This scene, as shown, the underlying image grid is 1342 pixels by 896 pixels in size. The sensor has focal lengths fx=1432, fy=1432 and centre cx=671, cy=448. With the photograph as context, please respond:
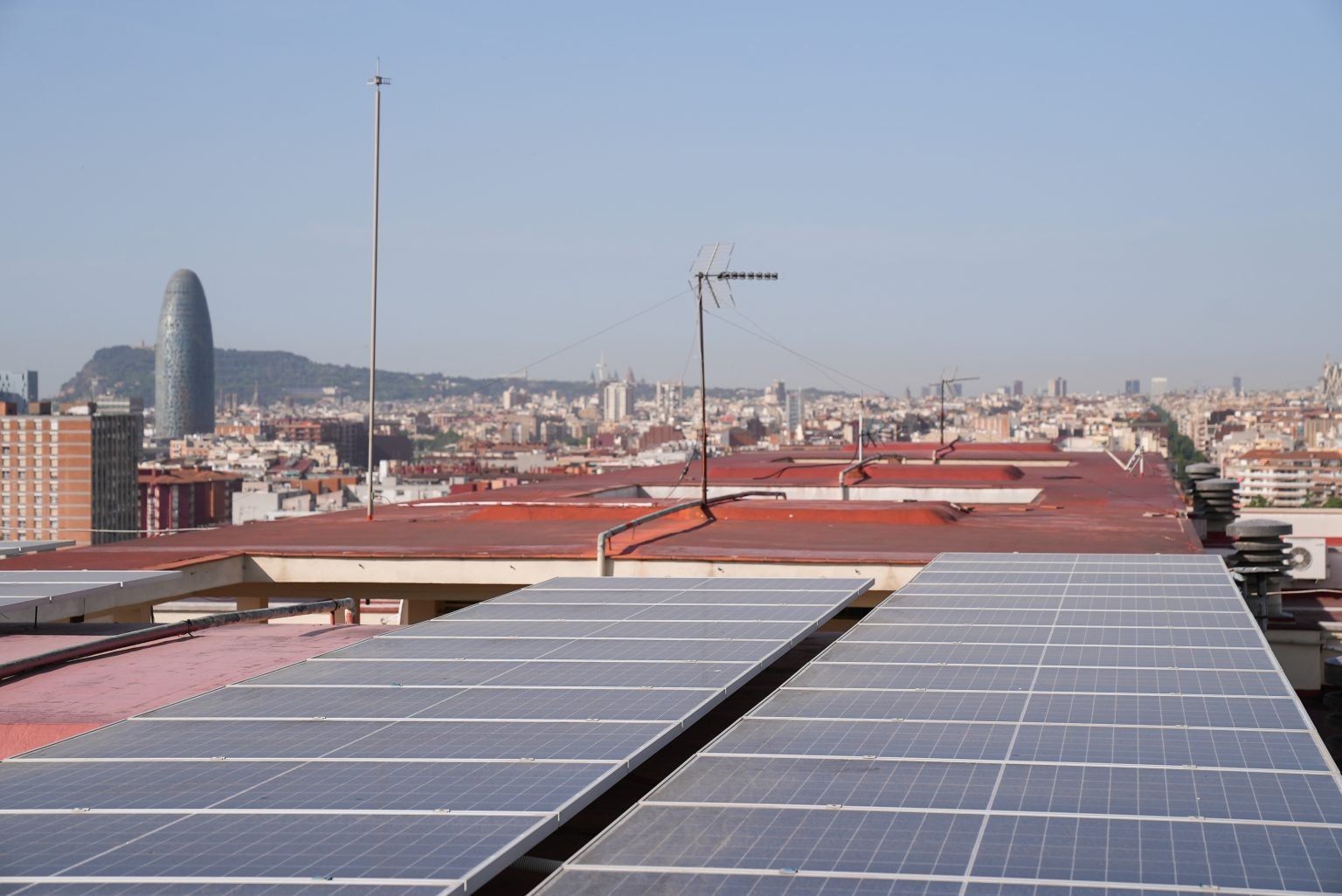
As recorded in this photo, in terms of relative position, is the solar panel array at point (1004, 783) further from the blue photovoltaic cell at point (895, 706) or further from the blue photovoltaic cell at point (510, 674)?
the blue photovoltaic cell at point (510, 674)

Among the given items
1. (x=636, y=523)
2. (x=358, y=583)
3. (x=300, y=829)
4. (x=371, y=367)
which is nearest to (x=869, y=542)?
(x=636, y=523)

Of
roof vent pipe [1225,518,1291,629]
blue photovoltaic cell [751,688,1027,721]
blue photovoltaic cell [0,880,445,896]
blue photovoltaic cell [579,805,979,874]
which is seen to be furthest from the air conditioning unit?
blue photovoltaic cell [0,880,445,896]

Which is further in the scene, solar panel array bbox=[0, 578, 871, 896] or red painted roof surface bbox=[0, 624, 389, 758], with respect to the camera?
red painted roof surface bbox=[0, 624, 389, 758]

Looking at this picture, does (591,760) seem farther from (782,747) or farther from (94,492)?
(94,492)

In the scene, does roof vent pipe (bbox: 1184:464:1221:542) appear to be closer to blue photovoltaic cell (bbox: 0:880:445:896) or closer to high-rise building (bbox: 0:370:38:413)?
blue photovoltaic cell (bbox: 0:880:445:896)

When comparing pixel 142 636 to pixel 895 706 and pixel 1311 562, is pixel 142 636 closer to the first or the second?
pixel 895 706
